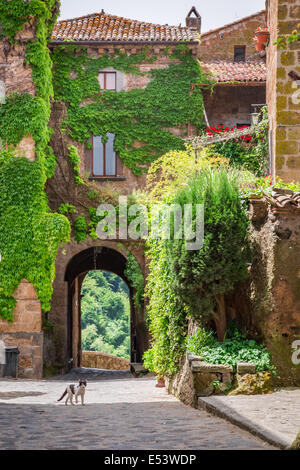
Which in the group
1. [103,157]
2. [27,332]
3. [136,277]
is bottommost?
[27,332]

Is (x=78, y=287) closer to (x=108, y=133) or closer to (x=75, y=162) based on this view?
(x=108, y=133)

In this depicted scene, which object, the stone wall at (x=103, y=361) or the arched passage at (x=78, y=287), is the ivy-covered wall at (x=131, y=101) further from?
the stone wall at (x=103, y=361)

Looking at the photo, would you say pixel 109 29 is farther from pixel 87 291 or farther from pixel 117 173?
pixel 87 291

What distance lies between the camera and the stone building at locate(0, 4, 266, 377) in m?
17.0

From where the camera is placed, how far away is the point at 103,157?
2272cm

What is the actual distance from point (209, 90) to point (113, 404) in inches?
635

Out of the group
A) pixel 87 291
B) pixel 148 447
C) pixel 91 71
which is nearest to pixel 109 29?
pixel 91 71

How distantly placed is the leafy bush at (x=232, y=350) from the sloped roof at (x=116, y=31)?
51.0 ft

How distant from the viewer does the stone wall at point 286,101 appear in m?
16.5

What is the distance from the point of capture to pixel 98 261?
28.3 meters

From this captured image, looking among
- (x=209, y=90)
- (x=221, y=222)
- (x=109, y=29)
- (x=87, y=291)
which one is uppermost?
(x=109, y=29)

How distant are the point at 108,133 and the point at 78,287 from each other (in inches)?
384

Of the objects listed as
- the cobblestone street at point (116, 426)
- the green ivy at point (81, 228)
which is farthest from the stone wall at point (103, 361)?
the cobblestone street at point (116, 426)

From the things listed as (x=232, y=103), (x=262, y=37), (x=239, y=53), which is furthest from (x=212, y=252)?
(x=239, y=53)
